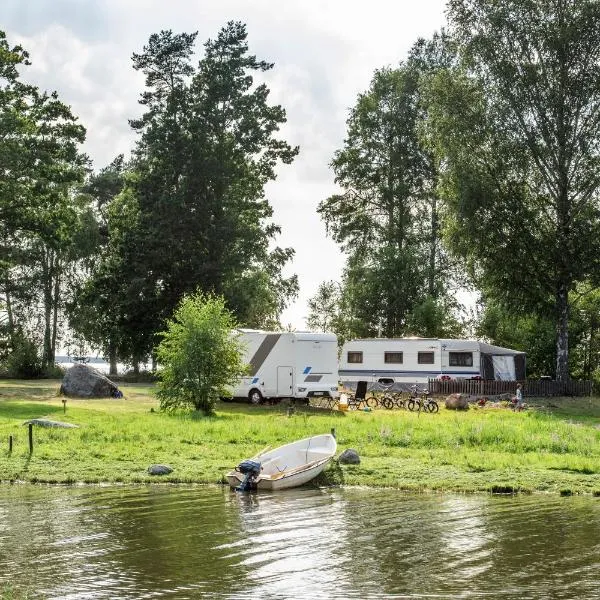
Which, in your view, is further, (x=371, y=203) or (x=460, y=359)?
(x=371, y=203)

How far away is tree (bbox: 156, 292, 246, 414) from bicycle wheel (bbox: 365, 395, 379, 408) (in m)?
7.38

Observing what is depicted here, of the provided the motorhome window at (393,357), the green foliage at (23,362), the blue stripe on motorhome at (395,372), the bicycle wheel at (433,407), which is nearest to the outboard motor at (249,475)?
the bicycle wheel at (433,407)

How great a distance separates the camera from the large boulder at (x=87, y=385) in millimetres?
40219

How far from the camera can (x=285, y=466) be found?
818 inches

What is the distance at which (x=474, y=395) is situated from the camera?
43094 mm

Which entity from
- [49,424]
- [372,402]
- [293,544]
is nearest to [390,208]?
[372,402]

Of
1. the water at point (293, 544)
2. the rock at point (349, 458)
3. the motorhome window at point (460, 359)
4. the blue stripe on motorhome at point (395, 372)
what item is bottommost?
the water at point (293, 544)

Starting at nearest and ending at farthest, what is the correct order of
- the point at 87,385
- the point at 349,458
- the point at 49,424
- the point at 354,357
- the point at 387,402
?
the point at 349,458 < the point at 49,424 < the point at 387,402 < the point at 87,385 < the point at 354,357

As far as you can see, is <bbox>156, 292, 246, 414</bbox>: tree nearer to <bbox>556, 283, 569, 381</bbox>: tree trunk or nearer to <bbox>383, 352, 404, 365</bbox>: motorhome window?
<bbox>383, 352, 404, 365</bbox>: motorhome window

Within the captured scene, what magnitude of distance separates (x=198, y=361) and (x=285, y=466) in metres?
13.0

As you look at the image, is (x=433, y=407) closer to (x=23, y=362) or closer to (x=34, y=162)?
(x=34, y=162)

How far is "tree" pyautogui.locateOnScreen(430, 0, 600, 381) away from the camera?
43.2m

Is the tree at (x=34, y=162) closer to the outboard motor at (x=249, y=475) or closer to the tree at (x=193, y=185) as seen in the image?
the tree at (x=193, y=185)

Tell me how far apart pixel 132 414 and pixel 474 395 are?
57.6ft
